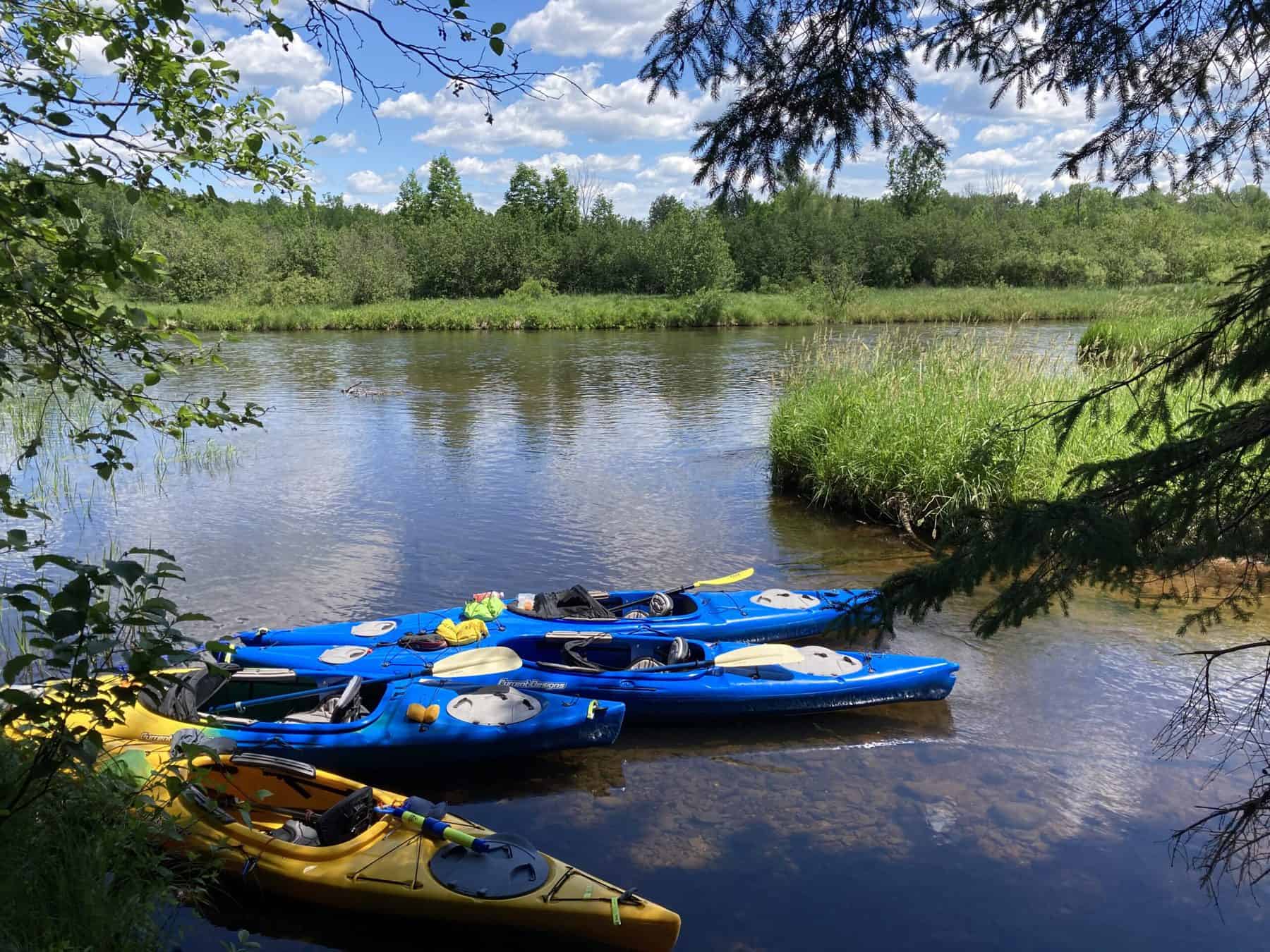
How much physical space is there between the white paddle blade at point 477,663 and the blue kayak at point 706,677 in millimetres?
77

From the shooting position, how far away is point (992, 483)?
345 inches

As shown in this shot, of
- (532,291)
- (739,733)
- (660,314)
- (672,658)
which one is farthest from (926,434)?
(532,291)

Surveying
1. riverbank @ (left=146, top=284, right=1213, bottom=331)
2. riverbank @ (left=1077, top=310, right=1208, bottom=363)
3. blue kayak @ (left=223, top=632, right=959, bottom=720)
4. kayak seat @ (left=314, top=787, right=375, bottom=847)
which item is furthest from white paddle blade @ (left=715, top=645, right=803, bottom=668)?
riverbank @ (left=146, top=284, right=1213, bottom=331)

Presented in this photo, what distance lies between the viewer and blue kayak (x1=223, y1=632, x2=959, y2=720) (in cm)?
582

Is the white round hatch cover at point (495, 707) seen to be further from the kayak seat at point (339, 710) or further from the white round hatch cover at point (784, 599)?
the white round hatch cover at point (784, 599)

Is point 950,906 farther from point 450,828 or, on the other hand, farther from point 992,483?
point 992,483

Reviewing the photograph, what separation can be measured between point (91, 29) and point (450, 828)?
11.6ft

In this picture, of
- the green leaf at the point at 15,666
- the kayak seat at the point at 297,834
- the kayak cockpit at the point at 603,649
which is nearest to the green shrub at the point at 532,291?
the kayak cockpit at the point at 603,649

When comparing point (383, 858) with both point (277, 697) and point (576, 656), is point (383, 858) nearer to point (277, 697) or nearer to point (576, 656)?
point (277, 697)

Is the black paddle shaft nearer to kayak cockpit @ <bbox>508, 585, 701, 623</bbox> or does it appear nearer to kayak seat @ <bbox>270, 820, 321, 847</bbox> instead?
kayak cockpit @ <bbox>508, 585, 701, 623</bbox>

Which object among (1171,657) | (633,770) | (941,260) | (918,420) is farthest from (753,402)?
(941,260)

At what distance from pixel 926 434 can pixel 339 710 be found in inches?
257

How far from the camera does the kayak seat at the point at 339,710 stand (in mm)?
5288

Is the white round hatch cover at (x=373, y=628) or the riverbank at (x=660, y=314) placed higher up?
the riverbank at (x=660, y=314)
